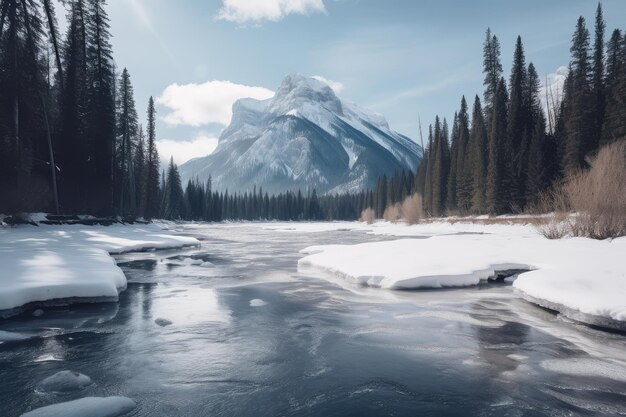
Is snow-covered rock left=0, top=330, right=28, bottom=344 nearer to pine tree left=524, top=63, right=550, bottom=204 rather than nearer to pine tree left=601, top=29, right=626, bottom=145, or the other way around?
pine tree left=601, top=29, right=626, bottom=145

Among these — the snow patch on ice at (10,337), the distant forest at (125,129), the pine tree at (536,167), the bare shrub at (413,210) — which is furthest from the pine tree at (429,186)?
the snow patch on ice at (10,337)

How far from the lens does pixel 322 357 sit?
23.2 ft

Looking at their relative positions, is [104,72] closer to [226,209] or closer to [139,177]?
[139,177]

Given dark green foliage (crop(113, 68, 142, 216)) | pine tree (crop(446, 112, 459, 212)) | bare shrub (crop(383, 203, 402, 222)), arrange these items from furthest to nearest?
1. bare shrub (crop(383, 203, 402, 222))
2. pine tree (crop(446, 112, 459, 212))
3. dark green foliage (crop(113, 68, 142, 216))

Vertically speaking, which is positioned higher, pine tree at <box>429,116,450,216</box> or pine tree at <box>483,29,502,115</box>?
pine tree at <box>483,29,502,115</box>

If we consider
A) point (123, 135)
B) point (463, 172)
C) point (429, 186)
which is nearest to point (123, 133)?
point (123, 135)

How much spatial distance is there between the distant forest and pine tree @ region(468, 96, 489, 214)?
0.17 m

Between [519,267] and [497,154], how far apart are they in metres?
43.9

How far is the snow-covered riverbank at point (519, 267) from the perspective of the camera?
9242 mm

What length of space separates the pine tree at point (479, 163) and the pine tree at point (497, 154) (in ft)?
8.59

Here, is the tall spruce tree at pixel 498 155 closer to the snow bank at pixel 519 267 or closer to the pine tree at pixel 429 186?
the pine tree at pixel 429 186

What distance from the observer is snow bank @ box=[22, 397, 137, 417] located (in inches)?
186

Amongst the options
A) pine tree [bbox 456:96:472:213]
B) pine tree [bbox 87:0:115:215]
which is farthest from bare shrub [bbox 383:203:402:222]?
pine tree [bbox 87:0:115:215]

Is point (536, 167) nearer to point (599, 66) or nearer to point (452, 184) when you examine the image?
point (599, 66)
